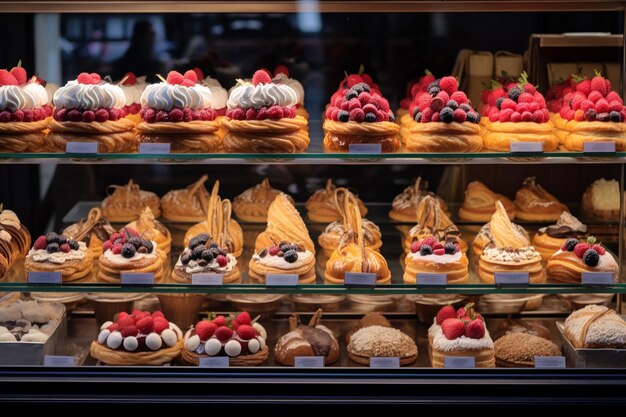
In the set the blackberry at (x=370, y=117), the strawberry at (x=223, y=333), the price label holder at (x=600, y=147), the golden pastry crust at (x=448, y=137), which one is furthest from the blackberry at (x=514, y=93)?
the strawberry at (x=223, y=333)

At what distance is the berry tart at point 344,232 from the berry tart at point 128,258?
0.86m


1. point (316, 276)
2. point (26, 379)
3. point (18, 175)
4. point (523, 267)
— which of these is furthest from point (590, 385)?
point (18, 175)

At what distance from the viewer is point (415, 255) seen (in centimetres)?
416

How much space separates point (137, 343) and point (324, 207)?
138cm

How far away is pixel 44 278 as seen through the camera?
4102 mm

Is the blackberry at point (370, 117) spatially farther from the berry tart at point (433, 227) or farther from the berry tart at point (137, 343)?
the berry tart at point (137, 343)

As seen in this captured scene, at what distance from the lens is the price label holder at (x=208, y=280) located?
Answer: 4.08 meters

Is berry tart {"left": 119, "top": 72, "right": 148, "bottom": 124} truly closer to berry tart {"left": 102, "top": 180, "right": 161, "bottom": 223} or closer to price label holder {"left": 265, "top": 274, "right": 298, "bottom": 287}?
berry tart {"left": 102, "top": 180, "right": 161, "bottom": 223}

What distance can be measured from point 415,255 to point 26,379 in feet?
6.20

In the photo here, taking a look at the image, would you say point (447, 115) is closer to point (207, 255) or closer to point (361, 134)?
point (361, 134)

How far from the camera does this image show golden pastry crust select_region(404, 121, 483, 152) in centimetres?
396

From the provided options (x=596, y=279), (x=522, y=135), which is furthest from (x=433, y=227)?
(x=596, y=279)

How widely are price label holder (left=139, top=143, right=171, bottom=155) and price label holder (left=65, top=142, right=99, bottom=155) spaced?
0.69ft

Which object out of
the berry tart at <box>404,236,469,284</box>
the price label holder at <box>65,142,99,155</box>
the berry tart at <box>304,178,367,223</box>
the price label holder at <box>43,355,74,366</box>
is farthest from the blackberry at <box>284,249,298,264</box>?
the price label holder at <box>43,355,74,366</box>
